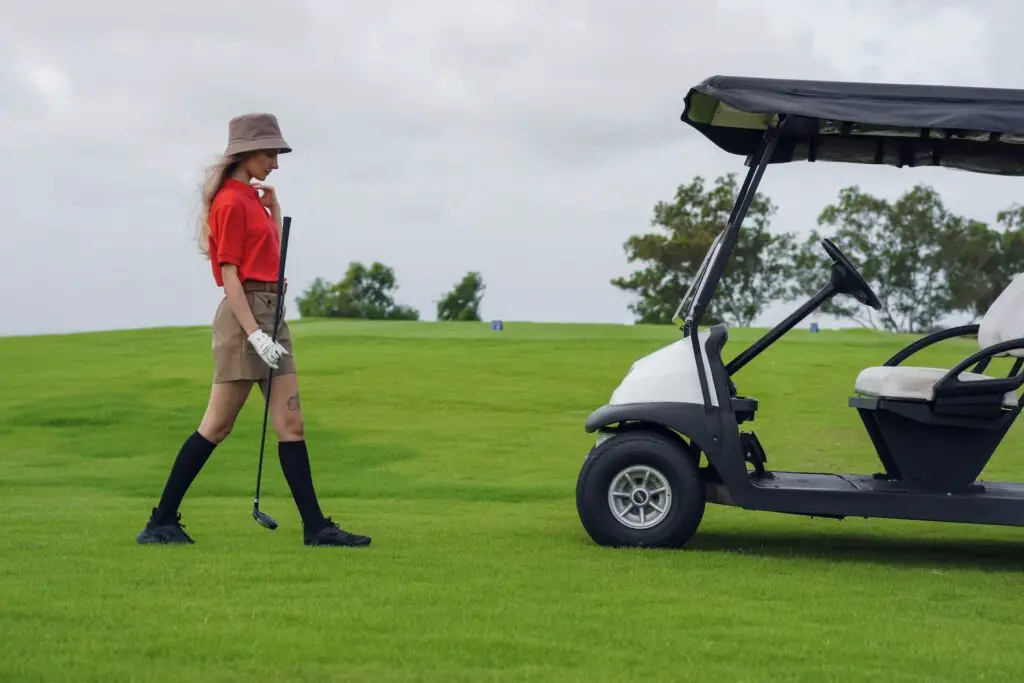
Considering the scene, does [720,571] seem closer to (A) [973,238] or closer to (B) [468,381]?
(B) [468,381]

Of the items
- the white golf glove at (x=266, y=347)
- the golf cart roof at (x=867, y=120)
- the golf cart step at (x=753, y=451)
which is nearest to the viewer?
the white golf glove at (x=266, y=347)

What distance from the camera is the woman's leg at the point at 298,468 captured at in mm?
6191

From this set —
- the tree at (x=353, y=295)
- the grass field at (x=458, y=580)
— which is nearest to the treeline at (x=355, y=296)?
the tree at (x=353, y=295)

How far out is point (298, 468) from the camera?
6.22 meters

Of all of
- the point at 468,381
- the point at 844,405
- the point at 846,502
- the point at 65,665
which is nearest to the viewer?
the point at 65,665

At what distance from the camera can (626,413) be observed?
642 centimetres

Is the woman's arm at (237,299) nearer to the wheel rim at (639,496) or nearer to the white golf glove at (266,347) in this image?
the white golf glove at (266,347)

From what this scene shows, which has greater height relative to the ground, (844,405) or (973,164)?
(973,164)

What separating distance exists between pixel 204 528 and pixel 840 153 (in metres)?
3.63

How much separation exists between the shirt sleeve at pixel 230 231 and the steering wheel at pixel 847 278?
8.73 ft

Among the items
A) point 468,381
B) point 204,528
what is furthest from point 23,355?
point 204,528

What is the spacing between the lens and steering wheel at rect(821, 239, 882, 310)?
670cm

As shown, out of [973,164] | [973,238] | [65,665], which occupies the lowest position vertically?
[65,665]

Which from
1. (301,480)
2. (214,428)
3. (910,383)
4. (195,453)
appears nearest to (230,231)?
(214,428)
